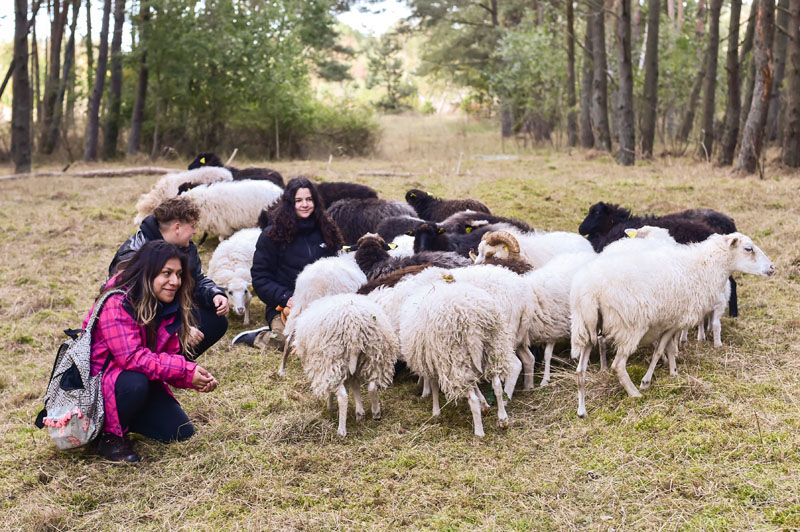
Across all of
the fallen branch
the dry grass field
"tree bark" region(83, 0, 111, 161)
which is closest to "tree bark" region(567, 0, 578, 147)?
the fallen branch

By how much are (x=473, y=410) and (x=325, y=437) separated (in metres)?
0.97

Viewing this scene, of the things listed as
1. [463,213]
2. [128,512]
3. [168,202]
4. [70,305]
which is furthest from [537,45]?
→ [128,512]

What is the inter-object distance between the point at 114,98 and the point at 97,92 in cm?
140

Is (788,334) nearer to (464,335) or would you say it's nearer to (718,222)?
(718,222)

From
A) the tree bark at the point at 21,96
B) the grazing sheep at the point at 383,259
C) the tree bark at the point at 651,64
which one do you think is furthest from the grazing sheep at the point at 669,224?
the tree bark at the point at 21,96

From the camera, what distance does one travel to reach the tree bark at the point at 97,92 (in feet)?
64.3

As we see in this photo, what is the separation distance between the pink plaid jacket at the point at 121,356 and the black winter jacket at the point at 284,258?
7.52 ft

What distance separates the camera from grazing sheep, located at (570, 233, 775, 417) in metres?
4.70

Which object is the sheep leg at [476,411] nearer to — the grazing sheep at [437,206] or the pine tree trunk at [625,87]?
the grazing sheep at [437,206]

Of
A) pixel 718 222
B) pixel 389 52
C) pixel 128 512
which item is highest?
pixel 389 52

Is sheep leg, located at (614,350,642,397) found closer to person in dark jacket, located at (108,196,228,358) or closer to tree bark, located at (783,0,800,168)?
person in dark jacket, located at (108,196,228,358)

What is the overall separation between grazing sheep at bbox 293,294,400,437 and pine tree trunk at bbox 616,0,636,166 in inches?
556

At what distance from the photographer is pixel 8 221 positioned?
1173 cm

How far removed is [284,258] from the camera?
6.64m
